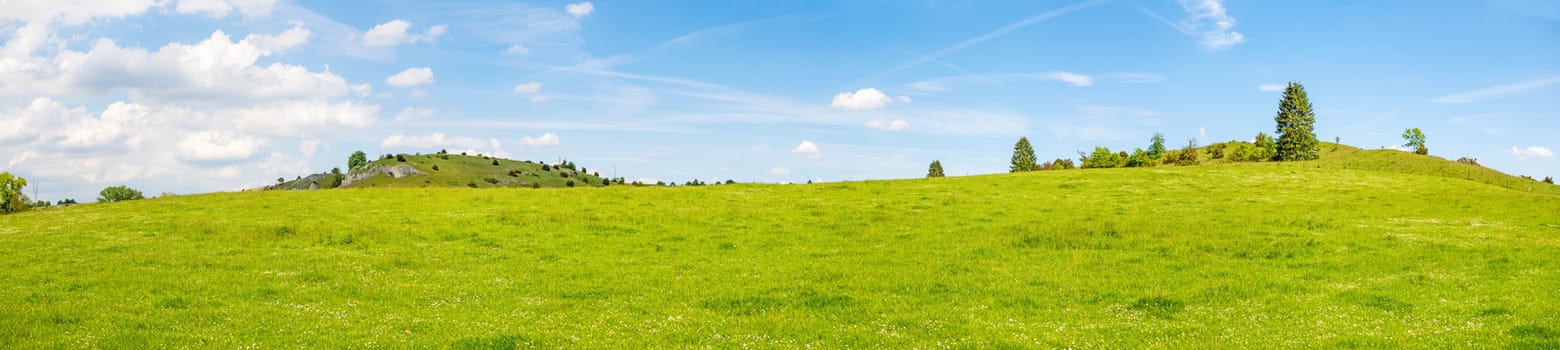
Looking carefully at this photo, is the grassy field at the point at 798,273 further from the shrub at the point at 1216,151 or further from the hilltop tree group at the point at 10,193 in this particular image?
the shrub at the point at 1216,151

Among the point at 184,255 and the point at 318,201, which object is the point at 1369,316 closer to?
the point at 184,255

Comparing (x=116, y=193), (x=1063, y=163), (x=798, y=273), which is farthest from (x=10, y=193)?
(x=1063, y=163)

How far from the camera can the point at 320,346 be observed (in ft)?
51.0

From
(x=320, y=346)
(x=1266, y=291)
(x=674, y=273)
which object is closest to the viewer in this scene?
(x=320, y=346)

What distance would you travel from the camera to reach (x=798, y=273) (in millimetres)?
24750

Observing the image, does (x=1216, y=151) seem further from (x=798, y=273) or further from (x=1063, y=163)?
(x=798, y=273)

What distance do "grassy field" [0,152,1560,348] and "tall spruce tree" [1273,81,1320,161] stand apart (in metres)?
67.0

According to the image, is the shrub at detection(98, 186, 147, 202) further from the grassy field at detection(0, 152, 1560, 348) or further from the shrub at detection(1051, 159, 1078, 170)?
the shrub at detection(1051, 159, 1078, 170)

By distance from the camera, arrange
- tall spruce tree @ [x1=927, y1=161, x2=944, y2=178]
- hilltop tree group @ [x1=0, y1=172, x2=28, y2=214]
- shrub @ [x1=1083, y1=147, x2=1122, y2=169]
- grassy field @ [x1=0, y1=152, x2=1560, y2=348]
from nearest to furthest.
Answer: grassy field @ [x1=0, y1=152, x2=1560, y2=348]
hilltop tree group @ [x1=0, y1=172, x2=28, y2=214]
shrub @ [x1=1083, y1=147, x2=1122, y2=169]
tall spruce tree @ [x1=927, y1=161, x2=944, y2=178]

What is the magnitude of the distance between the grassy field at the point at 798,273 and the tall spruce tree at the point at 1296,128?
220ft

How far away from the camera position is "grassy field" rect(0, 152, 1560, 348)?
54.2 ft

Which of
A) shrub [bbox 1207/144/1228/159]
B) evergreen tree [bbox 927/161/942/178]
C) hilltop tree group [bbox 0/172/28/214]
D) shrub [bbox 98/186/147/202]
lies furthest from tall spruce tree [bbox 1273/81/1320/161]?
shrub [bbox 98/186/147/202]

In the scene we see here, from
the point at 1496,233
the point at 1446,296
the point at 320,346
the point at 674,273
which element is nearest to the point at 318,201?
the point at 674,273

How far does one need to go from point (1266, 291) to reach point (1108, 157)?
11768cm
